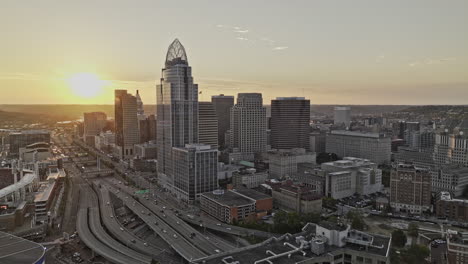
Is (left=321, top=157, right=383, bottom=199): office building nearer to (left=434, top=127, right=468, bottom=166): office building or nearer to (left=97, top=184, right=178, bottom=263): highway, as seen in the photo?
(left=434, top=127, right=468, bottom=166): office building

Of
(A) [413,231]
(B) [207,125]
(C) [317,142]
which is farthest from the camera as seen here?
(C) [317,142]

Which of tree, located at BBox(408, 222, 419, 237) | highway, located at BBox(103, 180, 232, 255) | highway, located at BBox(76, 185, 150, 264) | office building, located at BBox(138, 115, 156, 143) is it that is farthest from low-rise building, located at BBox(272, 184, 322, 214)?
office building, located at BBox(138, 115, 156, 143)

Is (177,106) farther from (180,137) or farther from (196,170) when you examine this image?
(196,170)

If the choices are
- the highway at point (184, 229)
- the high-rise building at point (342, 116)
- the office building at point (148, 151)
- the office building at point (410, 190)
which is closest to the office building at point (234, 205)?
the highway at point (184, 229)

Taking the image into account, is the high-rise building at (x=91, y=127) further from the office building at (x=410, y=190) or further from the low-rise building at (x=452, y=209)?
the low-rise building at (x=452, y=209)

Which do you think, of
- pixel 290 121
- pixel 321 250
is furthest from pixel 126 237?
pixel 290 121

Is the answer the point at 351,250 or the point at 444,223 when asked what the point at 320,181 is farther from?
the point at 351,250

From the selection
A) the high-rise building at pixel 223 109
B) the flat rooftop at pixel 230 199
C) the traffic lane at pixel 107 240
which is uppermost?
the high-rise building at pixel 223 109
